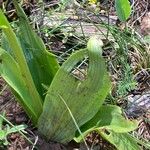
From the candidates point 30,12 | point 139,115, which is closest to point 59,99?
point 139,115

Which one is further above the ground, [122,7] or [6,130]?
[122,7]

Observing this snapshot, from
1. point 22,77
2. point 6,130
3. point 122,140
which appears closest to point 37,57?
point 22,77

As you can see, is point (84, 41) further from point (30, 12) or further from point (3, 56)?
point (3, 56)

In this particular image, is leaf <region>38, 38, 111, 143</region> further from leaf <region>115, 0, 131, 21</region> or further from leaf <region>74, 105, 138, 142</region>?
leaf <region>115, 0, 131, 21</region>

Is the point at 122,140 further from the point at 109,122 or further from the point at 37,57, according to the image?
the point at 37,57

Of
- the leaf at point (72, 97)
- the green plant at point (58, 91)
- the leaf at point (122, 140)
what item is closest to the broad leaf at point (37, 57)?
the green plant at point (58, 91)

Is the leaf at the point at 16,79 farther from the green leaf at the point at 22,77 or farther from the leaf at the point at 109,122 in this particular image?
the leaf at the point at 109,122

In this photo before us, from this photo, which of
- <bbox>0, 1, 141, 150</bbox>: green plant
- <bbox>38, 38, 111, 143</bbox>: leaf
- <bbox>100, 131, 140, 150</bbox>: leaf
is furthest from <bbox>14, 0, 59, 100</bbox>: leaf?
<bbox>100, 131, 140, 150</bbox>: leaf
